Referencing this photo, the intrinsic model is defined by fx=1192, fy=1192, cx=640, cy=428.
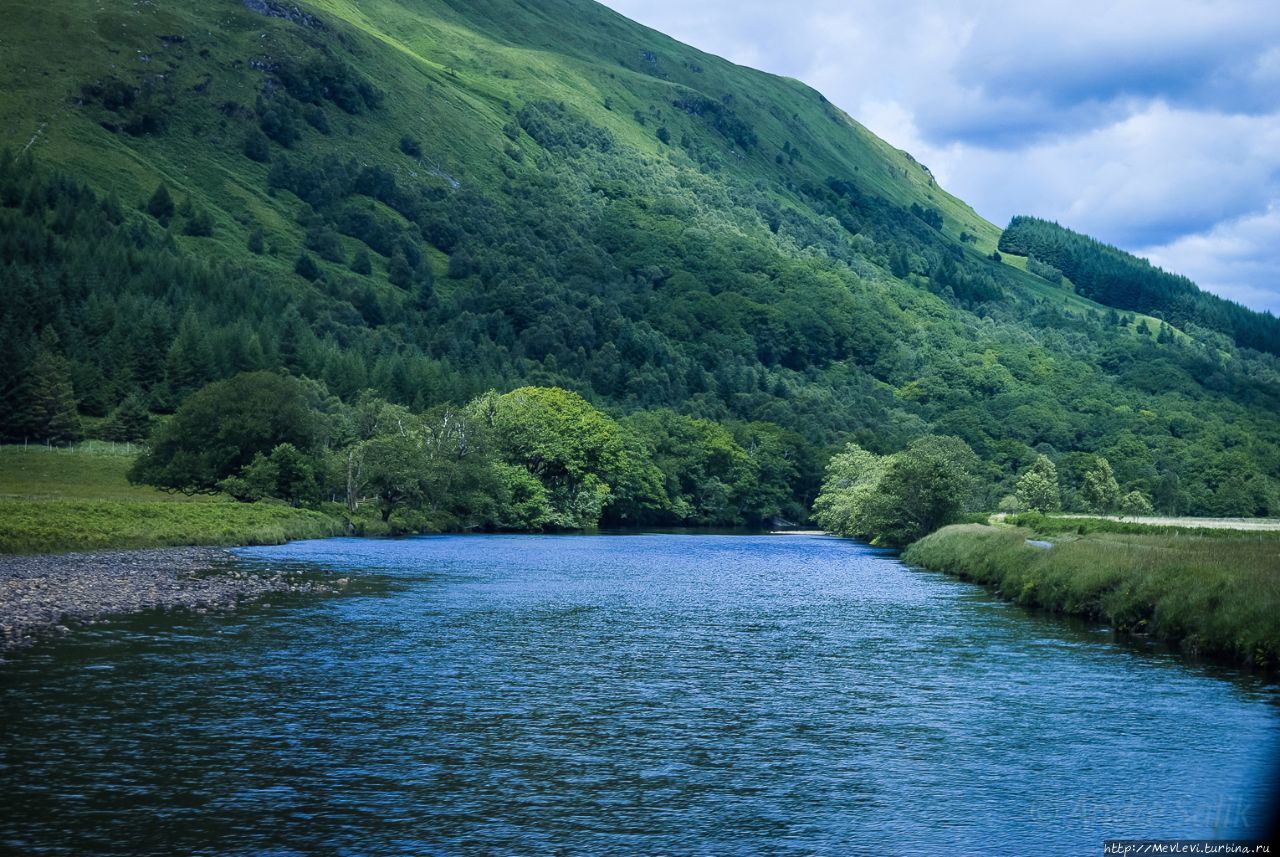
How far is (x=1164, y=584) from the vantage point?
49.2 metres

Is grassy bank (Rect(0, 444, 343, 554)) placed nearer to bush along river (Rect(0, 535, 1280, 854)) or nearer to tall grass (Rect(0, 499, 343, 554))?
tall grass (Rect(0, 499, 343, 554))

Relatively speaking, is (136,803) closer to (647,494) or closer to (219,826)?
(219,826)

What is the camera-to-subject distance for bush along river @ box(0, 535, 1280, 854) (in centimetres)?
2317

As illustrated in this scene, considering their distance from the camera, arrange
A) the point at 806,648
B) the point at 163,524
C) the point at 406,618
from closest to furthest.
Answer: the point at 806,648 < the point at 406,618 < the point at 163,524

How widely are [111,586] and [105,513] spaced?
4092 centimetres

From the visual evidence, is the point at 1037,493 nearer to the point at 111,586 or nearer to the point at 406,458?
the point at 406,458

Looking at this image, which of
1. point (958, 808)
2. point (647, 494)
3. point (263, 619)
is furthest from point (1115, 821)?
point (647, 494)

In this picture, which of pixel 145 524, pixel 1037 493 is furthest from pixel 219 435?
pixel 1037 493

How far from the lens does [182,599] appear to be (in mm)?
55344

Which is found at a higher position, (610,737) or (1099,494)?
(1099,494)

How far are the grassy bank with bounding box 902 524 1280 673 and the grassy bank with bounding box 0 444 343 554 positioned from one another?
199 ft

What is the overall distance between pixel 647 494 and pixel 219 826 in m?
159

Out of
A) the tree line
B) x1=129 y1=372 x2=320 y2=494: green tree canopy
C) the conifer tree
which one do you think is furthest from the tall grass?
the conifer tree

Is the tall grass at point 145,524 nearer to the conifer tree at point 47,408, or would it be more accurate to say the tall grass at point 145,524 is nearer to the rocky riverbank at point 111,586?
the rocky riverbank at point 111,586
